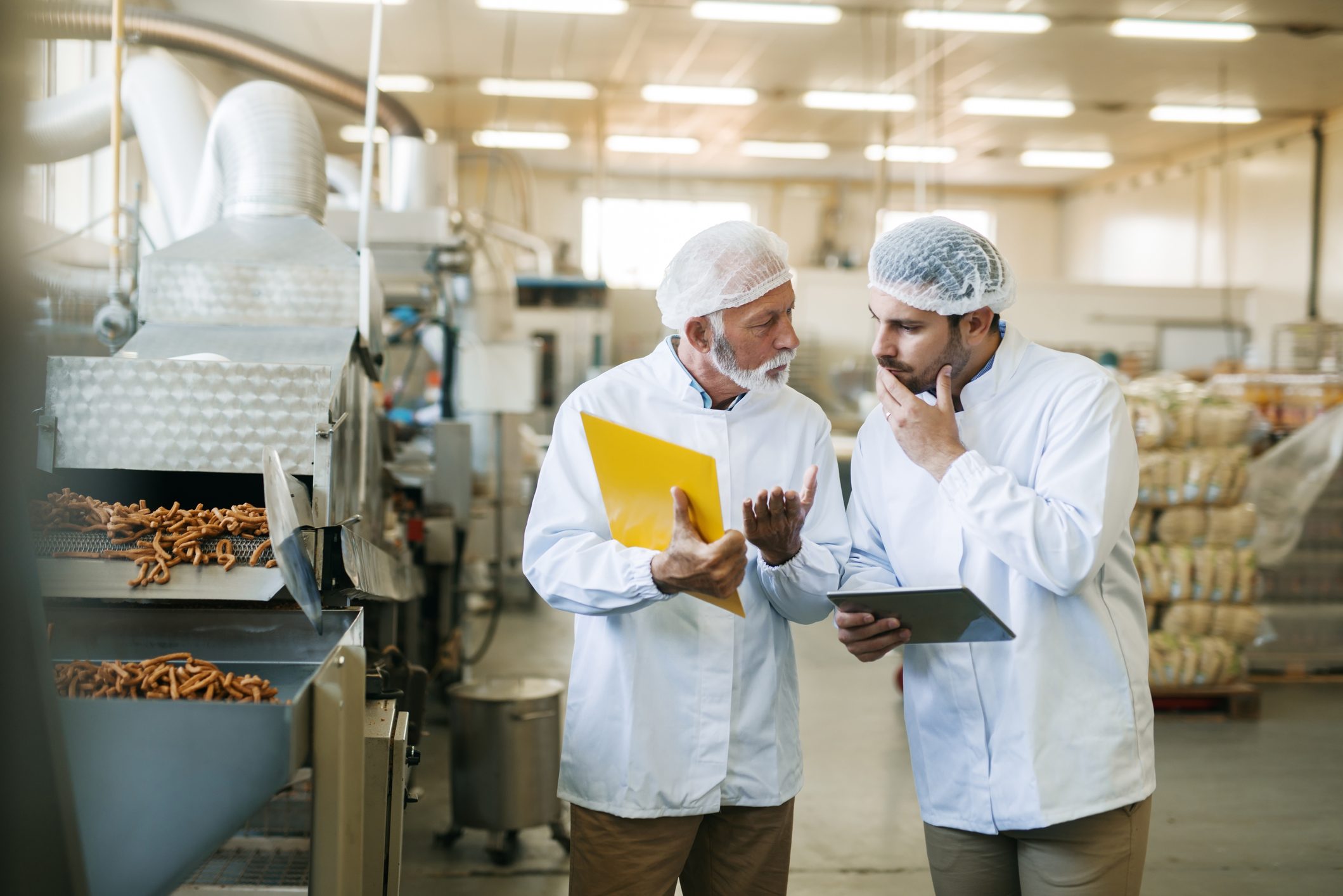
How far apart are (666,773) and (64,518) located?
112cm

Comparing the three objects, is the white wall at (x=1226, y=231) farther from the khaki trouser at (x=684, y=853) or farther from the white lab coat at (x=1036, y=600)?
the khaki trouser at (x=684, y=853)

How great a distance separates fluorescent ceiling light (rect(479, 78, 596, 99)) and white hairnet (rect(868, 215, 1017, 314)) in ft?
31.5

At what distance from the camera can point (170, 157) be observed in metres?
3.22

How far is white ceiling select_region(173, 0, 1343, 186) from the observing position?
8.48 metres

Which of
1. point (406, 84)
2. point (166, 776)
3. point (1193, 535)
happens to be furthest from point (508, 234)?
point (166, 776)

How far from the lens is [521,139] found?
525 inches

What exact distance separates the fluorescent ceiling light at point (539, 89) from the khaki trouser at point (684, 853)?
985 centimetres

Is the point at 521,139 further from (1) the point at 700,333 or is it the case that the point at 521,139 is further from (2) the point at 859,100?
(1) the point at 700,333

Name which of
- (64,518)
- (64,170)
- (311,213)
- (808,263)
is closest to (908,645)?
(64,518)

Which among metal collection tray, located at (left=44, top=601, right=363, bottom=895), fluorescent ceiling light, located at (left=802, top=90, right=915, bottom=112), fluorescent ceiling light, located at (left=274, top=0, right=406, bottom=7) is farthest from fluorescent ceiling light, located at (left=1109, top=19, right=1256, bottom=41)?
metal collection tray, located at (left=44, top=601, right=363, bottom=895)

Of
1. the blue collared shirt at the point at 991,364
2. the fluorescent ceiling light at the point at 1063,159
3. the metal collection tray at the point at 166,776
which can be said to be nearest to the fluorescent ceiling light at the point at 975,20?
the fluorescent ceiling light at the point at 1063,159

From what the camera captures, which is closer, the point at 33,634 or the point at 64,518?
the point at 33,634

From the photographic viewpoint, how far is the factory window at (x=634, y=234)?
49.9 ft

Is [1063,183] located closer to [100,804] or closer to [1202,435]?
[1202,435]
